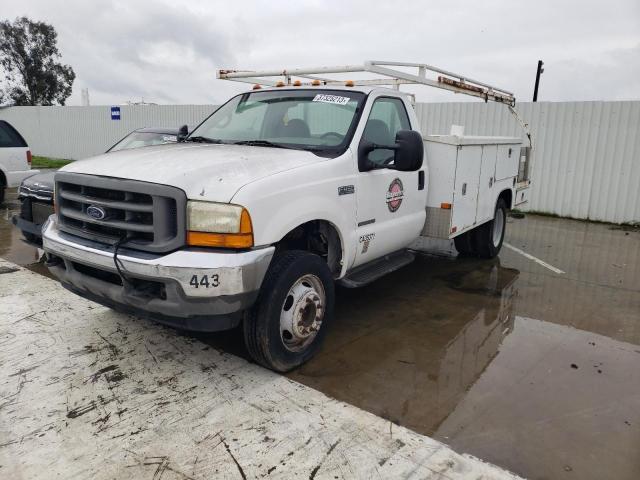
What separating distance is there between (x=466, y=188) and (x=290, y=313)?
297cm

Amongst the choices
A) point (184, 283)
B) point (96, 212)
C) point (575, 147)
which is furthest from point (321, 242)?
point (575, 147)

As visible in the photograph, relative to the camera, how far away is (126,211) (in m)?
3.29

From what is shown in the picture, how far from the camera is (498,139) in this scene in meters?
6.54

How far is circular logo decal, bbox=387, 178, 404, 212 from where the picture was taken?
4590mm

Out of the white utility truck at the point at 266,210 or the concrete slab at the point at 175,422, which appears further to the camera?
the white utility truck at the point at 266,210

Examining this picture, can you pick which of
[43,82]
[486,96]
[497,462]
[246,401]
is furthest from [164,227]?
[43,82]

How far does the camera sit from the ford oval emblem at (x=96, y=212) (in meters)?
3.39

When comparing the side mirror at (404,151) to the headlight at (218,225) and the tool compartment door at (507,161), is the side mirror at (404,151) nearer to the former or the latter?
the headlight at (218,225)

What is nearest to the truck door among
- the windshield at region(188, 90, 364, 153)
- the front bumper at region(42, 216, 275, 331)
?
the windshield at region(188, 90, 364, 153)

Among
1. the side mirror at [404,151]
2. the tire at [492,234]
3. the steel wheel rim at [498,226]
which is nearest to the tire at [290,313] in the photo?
the side mirror at [404,151]

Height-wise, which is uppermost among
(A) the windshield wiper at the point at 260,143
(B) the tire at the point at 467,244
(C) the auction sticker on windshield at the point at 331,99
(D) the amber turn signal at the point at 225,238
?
(C) the auction sticker on windshield at the point at 331,99

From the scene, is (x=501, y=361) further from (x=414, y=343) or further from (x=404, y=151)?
(x=404, y=151)

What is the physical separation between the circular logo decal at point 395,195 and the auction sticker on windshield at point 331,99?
2.70 feet

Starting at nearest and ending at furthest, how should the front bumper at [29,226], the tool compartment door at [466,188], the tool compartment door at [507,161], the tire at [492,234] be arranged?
the tool compartment door at [466,188]
the front bumper at [29,226]
the tool compartment door at [507,161]
the tire at [492,234]
